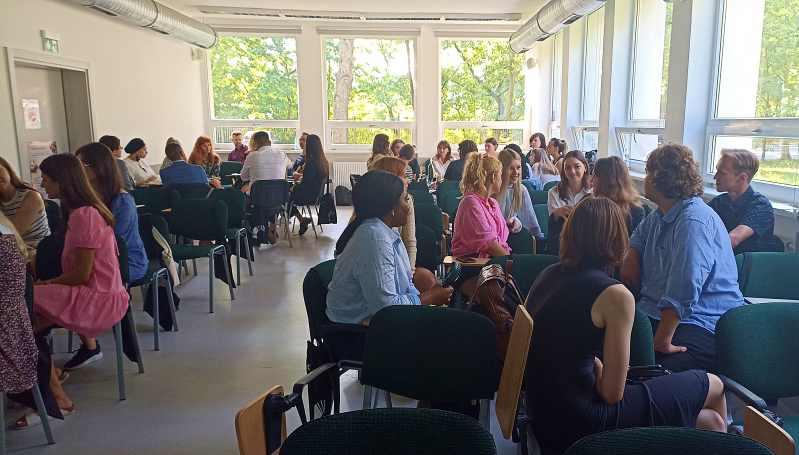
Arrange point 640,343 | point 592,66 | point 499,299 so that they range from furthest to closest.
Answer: point 592,66
point 499,299
point 640,343

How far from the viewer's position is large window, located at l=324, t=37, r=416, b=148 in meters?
11.3

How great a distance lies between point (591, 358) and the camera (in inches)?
71.0

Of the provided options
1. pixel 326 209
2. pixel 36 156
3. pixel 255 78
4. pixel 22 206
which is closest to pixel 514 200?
pixel 22 206

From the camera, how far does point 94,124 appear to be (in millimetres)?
7148

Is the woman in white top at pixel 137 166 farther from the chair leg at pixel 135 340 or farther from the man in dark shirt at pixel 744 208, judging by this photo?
the man in dark shirt at pixel 744 208

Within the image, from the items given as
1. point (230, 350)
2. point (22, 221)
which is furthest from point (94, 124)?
point (230, 350)

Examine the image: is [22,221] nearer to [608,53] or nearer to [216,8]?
[608,53]

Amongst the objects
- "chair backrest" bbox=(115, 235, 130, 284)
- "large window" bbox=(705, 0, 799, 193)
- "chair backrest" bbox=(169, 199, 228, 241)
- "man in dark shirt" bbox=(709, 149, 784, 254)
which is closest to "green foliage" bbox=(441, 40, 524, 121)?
"large window" bbox=(705, 0, 799, 193)

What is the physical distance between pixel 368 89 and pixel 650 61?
5.84 m

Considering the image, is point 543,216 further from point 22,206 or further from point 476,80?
point 476,80

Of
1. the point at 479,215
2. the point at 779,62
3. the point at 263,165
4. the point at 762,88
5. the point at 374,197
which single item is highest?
the point at 779,62

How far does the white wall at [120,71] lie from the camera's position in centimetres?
576

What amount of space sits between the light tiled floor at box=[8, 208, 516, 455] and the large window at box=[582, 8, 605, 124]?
5.86 metres

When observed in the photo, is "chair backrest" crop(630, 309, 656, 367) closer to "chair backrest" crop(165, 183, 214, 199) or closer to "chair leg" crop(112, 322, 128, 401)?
"chair leg" crop(112, 322, 128, 401)
